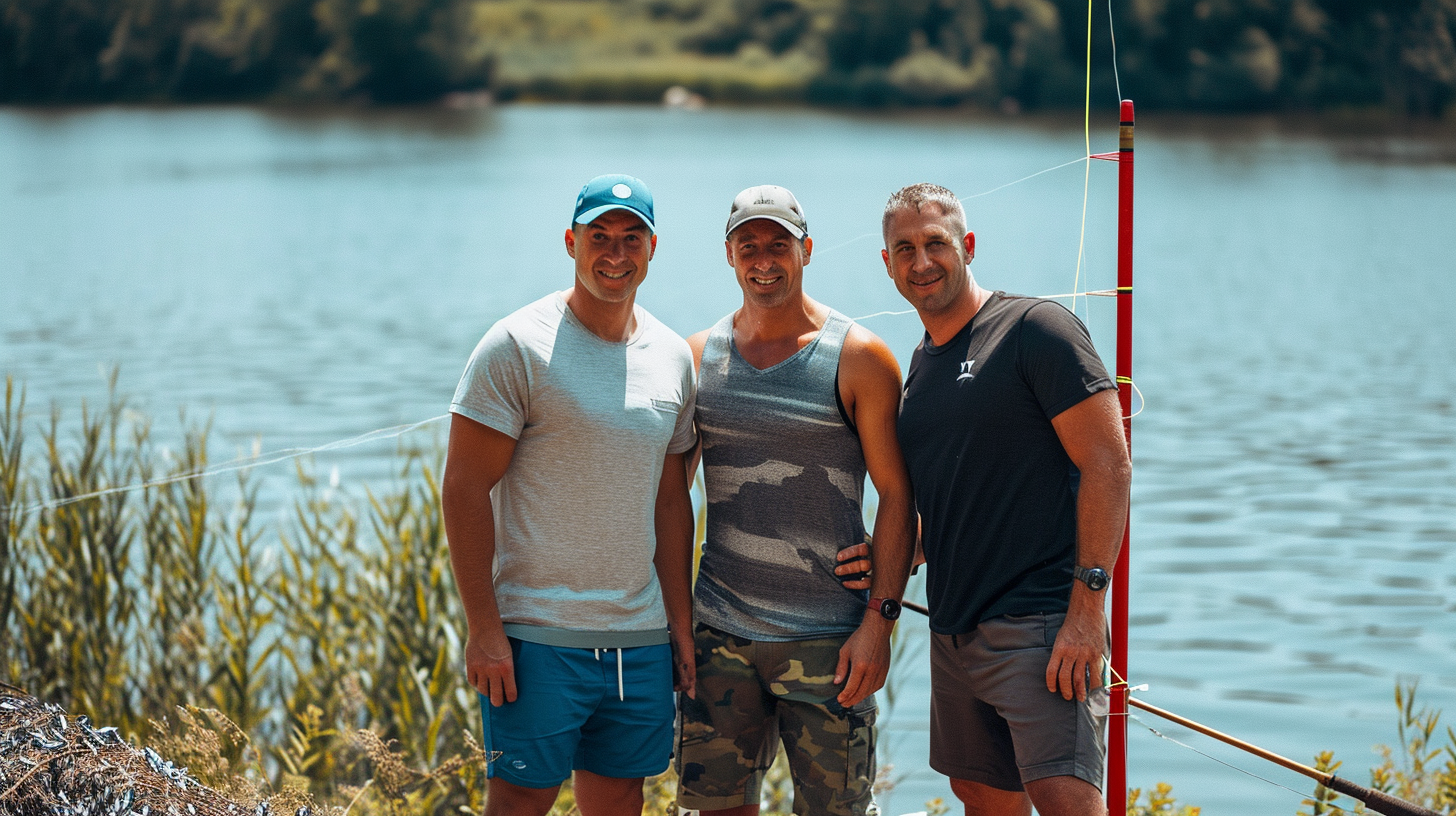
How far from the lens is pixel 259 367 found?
53.5 ft

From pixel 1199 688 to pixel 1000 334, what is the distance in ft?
18.7

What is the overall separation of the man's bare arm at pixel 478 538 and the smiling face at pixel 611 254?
1.37 feet

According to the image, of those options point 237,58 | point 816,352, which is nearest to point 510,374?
point 816,352

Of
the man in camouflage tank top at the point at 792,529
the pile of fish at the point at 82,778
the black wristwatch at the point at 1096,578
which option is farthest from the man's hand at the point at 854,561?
the pile of fish at the point at 82,778

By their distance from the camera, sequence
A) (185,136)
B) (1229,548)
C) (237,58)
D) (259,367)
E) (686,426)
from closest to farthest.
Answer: (686,426) < (1229,548) < (259,367) < (185,136) < (237,58)

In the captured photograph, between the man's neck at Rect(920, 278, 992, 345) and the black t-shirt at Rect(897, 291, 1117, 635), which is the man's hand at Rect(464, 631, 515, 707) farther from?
the man's neck at Rect(920, 278, 992, 345)

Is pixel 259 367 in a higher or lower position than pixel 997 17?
lower

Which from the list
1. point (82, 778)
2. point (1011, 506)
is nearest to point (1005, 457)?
point (1011, 506)

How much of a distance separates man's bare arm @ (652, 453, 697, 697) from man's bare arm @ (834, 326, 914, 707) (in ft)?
1.29

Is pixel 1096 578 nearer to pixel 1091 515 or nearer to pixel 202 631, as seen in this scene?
pixel 1091 515

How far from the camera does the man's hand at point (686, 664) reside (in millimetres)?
3330

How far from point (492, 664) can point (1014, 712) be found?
1197mm

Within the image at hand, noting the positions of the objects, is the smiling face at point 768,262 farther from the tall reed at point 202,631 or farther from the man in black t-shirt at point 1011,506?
the tall reed at point 202,631

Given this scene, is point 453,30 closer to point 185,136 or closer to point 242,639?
point 185,136
